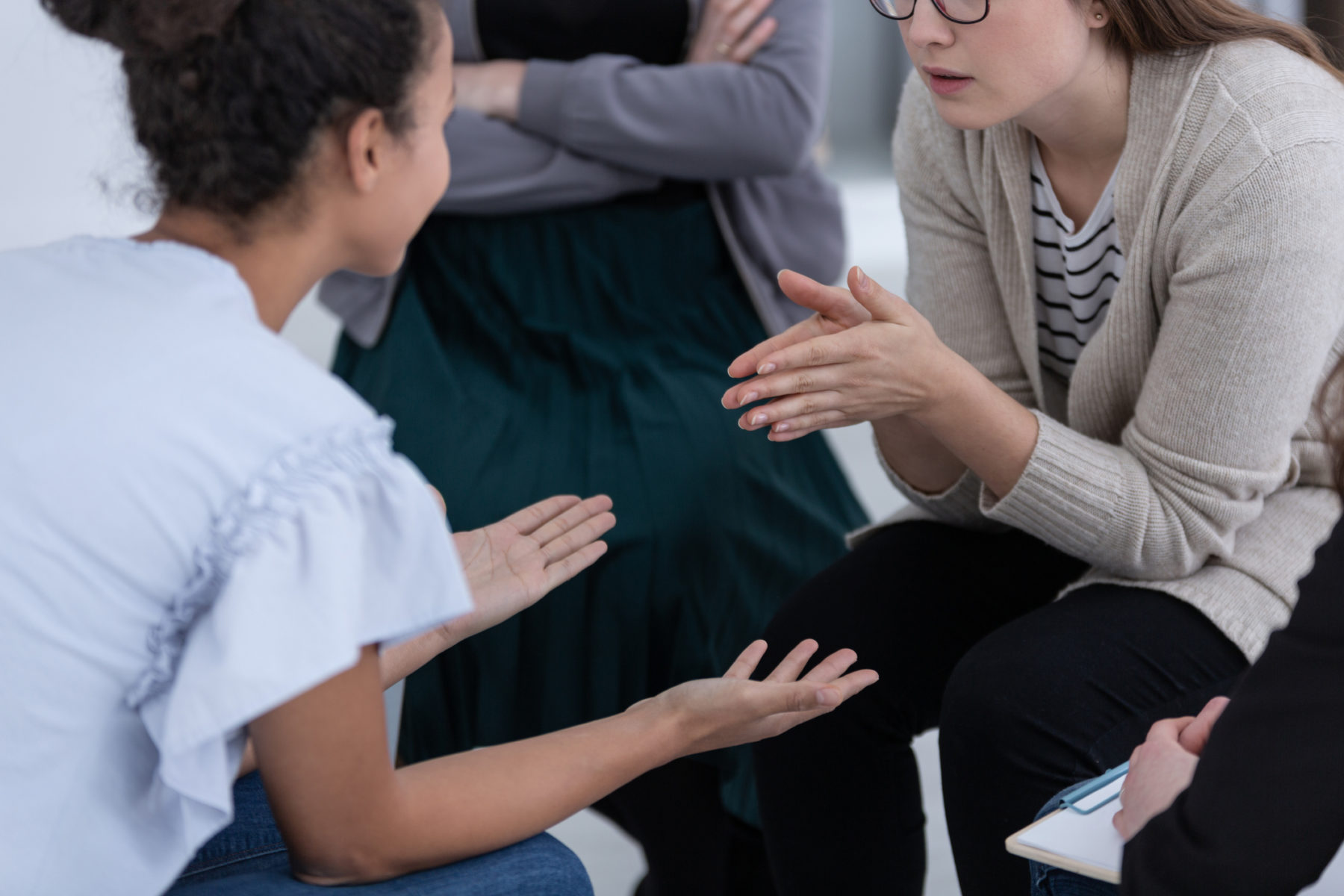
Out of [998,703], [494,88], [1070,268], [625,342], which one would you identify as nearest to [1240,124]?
[1070,268]

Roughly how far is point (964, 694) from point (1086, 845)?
1.19 feet

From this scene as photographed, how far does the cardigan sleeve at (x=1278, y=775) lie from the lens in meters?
0.69

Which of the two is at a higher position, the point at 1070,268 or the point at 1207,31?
the point at 1207,31

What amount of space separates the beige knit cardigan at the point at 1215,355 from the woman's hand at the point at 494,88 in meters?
0.88

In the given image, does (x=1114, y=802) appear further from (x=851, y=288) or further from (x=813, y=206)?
(x=813, y=206)

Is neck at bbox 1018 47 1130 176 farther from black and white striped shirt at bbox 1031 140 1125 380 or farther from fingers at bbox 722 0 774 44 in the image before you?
fingers at bbox 722 0 774 44

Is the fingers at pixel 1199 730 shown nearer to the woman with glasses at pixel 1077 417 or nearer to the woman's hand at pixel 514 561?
the woman with glasses at pixel 1077 417

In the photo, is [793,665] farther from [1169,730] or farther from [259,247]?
[259,247]

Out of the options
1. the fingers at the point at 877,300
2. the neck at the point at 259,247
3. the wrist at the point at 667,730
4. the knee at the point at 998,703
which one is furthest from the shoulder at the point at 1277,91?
the neck at the point at 259,247

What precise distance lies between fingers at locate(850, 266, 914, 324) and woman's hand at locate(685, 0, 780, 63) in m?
0.77

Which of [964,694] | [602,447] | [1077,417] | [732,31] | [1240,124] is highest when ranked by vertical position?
[1240,124]

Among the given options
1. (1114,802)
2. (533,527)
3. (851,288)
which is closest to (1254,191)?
(851,288)

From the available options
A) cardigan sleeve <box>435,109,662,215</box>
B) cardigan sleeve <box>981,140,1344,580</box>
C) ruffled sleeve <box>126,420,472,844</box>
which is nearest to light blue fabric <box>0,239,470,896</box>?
ruffled sleeve <box>126,420,472,844</box>

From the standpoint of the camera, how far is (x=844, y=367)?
1.16m
